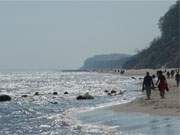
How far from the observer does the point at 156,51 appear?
176 meters

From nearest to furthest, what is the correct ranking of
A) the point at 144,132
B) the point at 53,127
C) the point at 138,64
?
1. the point at 144,132
2. the point at 53,127
3. the point at 138,64

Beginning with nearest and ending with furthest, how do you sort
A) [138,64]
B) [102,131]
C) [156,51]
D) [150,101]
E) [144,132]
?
[144,132] < [102,131] < [150,101] < [156,51] < [138,64]

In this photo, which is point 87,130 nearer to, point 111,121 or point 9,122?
point 111,121

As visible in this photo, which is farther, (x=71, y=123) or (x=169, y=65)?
(x=169, y=65)

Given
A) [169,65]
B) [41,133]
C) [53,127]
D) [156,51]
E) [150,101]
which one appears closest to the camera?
[41,133]

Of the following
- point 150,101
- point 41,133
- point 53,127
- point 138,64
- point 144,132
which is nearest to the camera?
point 144,132

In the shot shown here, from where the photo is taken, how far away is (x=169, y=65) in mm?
152625

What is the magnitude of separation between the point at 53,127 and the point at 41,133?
1833 millimetres

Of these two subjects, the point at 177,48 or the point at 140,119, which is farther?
the point at 177,48

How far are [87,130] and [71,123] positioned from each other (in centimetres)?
402

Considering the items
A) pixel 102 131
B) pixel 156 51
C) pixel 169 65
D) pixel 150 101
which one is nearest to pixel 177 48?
pixel 169 65

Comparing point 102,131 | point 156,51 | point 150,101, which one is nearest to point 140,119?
point 102,131

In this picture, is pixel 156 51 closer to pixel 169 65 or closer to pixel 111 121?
pixel 169 65

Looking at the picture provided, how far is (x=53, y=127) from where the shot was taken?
2594 centimetres
